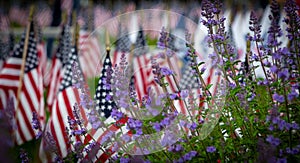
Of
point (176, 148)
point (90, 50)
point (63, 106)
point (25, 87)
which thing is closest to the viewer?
point (176, 148)

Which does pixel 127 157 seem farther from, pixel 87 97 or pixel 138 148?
pixel 87 97

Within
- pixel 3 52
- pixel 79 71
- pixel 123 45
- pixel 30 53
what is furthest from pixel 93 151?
pixel 3 52

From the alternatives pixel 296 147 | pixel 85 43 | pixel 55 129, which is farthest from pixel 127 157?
pixel 85 43

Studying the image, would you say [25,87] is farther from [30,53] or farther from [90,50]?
[90,50]

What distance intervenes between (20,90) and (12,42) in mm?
2142

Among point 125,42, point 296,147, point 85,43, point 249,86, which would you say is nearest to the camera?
point 296,147

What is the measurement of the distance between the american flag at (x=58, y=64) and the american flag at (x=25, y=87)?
300 millimetres

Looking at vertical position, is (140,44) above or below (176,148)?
above

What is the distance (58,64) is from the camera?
4852mm

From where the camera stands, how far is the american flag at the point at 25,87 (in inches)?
160

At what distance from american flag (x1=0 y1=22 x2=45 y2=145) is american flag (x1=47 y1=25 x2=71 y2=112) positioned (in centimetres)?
30

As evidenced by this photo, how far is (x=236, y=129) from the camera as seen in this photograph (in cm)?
219

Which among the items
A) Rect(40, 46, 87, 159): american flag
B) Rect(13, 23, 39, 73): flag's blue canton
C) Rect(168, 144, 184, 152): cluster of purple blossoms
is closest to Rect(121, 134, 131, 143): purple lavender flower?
Rect(168, 144, 184, 152): cluster of purple blossoms

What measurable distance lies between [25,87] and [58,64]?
69 centimetres
